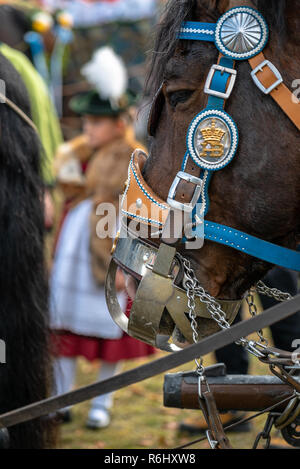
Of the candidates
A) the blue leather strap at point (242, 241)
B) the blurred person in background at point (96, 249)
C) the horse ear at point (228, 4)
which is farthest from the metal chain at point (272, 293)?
the blurred person in background at point (96, 249)

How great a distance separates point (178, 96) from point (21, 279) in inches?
33.0

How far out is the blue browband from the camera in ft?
4.76

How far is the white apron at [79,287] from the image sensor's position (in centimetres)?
374

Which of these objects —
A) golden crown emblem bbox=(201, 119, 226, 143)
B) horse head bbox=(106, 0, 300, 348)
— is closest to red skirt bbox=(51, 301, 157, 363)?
horse head bbox=(106, 0, 300, 348)

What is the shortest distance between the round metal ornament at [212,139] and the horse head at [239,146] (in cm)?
2

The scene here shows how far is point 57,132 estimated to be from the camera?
4559 mm

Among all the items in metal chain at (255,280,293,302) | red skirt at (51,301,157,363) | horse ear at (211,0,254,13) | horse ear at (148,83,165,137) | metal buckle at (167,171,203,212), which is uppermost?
horse ear at (211,0,254,13)

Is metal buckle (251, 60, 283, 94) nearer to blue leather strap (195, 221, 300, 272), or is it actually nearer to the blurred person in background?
blue leather strap (195, 221, 300, 272)

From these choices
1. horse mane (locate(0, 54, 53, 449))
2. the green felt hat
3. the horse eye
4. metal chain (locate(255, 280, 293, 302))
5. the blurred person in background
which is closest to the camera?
the horse eye

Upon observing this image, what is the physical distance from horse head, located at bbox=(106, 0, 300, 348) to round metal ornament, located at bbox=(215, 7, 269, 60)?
0.8 inches

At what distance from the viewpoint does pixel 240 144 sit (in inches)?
58.1

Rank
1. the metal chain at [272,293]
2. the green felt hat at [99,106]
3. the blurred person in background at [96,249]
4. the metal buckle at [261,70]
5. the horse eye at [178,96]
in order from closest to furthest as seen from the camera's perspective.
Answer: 1. the metal buckle at [261,70]
2. the horse eye at [178,96]
3. the metal chain at [272,293]
4. the blurred person in background at [96,249]
5. the green felt hat at [99,106]

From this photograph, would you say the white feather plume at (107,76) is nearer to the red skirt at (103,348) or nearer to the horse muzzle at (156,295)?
the red skirt at (103,348)

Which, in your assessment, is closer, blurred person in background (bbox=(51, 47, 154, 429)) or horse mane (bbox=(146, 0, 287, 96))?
horse mane (bbox=(146, 0, 287, 96))
